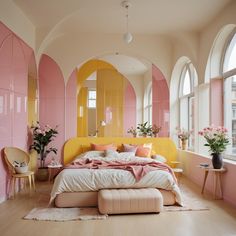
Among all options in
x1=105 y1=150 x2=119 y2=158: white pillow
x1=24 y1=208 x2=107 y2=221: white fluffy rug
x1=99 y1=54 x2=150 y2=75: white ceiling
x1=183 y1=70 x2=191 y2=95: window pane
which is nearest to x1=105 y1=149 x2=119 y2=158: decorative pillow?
x1=105 y1=150 x2=119 y2=158: white pillow

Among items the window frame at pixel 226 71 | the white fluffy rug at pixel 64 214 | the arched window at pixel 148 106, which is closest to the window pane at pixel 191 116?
the window frame at pixel 226 71

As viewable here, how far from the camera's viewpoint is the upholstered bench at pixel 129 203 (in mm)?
3984

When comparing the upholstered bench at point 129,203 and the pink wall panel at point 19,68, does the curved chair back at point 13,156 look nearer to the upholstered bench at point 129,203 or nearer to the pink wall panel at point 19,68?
the pink wall panel at point 19,68

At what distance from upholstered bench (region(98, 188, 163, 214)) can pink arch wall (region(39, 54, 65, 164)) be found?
10.8 feet

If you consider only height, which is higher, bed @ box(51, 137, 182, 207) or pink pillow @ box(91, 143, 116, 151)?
pink pillow @ box(91, 143, 116, 151)

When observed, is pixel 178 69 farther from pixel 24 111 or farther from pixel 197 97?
pixel 24 111

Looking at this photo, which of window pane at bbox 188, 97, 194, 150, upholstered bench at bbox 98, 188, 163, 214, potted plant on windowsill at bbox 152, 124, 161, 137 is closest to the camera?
upholstered bench at bbox 98, 188, 163, 214

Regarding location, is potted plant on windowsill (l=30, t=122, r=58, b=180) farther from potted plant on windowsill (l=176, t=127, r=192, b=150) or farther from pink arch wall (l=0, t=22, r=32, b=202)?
potted plant on windowsill (l=176, t=127, r=192, b=150)

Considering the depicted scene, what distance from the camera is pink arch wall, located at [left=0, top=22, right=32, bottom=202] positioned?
4719 millimetres

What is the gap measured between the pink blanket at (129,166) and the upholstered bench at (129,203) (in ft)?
1.58

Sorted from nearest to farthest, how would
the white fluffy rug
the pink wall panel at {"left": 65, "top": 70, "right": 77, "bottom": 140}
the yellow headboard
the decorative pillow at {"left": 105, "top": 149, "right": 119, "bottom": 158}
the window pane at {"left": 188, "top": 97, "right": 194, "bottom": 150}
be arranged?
the white fluffy rug → the decorative pillow at {"left": 105, "top": 149, "right": 119, "bottom": 158} → the yellow headboard → the pink wall panel at {"left": 65, "top": 70, "right": 77, "bottom": 140} → the window pane at {"left": 188, "top": 97, "right": 194, "bottom": 150}

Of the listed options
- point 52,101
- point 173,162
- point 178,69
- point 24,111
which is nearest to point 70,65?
point 52,101

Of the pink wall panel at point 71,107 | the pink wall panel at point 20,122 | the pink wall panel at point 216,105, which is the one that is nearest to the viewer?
the pink wall panel at point 20,122

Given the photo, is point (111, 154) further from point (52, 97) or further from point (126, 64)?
point (126, 64)
